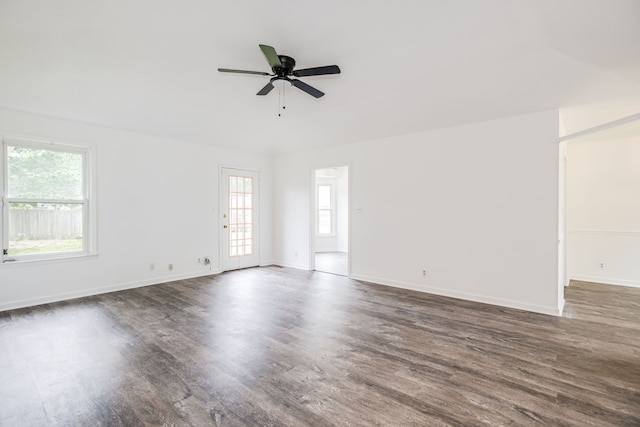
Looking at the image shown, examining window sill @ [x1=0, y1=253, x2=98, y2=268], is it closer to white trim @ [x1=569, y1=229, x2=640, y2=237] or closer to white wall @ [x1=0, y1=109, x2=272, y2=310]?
white wall @ [x1=0, y1=109, x2=272, y2=310]

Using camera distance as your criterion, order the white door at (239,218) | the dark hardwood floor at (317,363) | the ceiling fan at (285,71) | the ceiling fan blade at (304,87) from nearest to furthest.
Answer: the dark hardwood floor at (317,363), the ceiling fan at (285,71), the ceiling fan blade at (304,87), the white door at (239,218)

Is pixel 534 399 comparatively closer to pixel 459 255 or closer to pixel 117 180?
pixel 459 255

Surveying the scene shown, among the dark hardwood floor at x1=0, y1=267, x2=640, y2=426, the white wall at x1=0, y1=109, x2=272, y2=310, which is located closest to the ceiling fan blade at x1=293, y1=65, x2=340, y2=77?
the dark hardwood floor at x1=0, y1=267, x2=640, y2=426

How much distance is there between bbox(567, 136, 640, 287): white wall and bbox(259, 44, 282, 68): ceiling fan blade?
562cm

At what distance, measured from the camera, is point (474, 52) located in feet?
9.53

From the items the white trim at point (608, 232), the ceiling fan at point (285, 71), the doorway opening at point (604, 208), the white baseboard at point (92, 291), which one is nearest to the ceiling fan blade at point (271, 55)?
the ceiling fan at point (285, 71)

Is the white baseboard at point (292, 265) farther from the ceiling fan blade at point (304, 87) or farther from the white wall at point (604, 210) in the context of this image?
the white wall at point (604, 210)

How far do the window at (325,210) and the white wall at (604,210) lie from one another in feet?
19.7

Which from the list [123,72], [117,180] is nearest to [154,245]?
[117,180]

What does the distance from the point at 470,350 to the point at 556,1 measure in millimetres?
3014

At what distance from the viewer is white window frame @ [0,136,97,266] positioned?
3.88m

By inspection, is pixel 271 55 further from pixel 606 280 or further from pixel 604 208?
pixel 606 280

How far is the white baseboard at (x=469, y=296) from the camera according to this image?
3750 mm

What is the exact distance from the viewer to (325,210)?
9531mm
